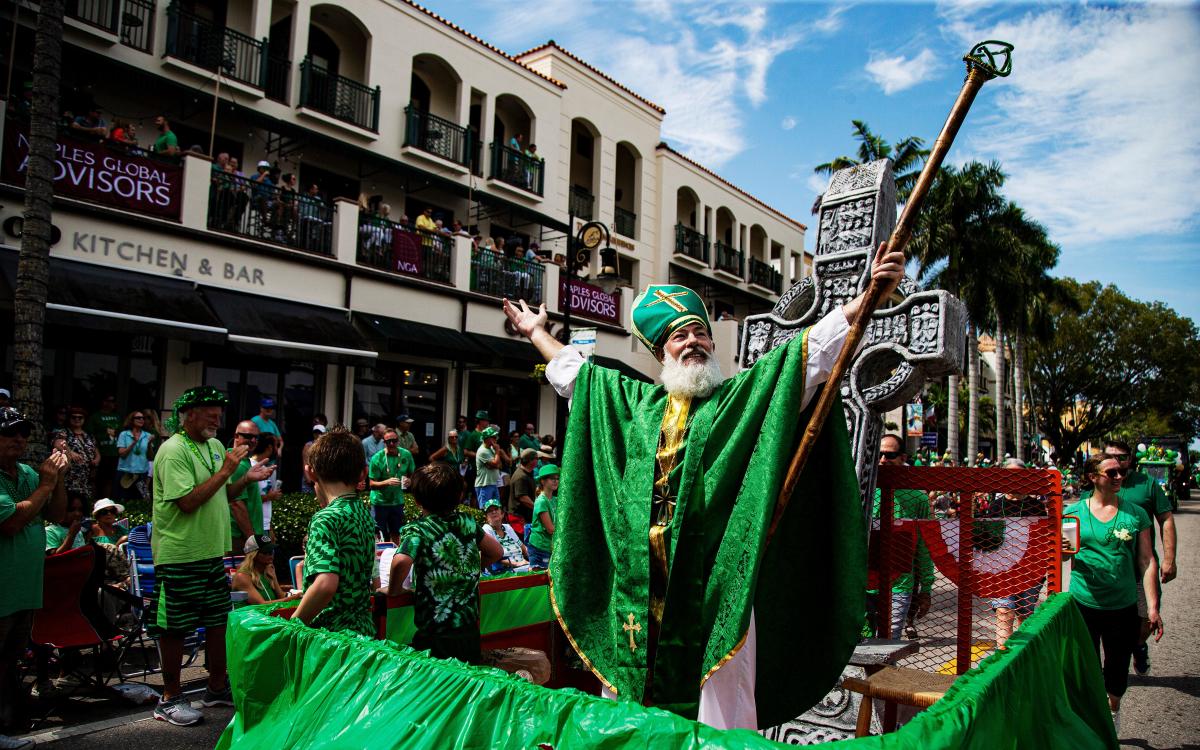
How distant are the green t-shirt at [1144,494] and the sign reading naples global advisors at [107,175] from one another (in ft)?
41.3

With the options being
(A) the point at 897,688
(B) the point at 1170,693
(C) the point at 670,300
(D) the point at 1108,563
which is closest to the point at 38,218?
(C) the point at 670,300

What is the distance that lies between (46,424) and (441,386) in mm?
7533

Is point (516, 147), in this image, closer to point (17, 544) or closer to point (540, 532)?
point (540, 532)

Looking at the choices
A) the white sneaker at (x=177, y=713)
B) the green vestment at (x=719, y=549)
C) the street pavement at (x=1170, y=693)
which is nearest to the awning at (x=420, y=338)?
the white sneaker at (x=177, y=713)

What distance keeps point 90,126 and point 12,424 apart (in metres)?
9.16

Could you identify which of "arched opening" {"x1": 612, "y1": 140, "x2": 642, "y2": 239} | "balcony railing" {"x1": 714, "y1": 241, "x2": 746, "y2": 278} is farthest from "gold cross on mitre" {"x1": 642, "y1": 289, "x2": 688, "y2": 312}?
"balcony railing" {"x1": 714, "y1": 241, "x2": 746, "y2": 278}

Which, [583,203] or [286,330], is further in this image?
[583,203]

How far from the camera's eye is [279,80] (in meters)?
15.1

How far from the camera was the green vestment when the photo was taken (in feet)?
7.96

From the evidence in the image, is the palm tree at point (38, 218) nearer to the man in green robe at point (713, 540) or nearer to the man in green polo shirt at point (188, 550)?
the man in green polo shirt at point (188, 550)

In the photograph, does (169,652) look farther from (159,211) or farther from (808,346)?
(159,211)

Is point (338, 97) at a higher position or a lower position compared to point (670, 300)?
higher

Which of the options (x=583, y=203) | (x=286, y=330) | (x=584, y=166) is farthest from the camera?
(x=584, y=166)

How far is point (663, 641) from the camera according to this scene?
2.43 m
